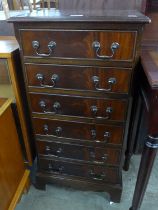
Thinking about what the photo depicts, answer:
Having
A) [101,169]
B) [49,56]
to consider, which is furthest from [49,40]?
[101,169]

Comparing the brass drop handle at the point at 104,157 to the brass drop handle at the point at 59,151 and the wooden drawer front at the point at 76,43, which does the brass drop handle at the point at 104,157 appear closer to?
the brass drop handle at the point at 59,151

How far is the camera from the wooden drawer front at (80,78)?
0.85m

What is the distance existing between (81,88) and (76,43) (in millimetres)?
198

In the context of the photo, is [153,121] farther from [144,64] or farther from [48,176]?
[48,176]

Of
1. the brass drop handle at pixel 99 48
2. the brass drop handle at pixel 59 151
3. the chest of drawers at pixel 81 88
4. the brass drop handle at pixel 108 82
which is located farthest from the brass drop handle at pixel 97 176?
the brass drop handle at pixel 99 48

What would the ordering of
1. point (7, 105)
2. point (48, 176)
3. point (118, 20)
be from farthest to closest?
point (48, 176)
point (7, 105)
point (118, 20)

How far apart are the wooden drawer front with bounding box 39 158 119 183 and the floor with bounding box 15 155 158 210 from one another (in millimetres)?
171

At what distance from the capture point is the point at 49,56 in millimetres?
855

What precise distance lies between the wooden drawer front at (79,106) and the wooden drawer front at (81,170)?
347 mm

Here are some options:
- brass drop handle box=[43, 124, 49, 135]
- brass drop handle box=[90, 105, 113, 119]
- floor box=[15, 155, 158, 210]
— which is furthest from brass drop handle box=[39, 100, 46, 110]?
floor box=[15, 155, 158, 210]

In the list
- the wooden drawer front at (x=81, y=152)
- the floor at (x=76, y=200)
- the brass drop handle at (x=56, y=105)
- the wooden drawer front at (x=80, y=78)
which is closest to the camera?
the wooden drawer front at (x=80, y=78)

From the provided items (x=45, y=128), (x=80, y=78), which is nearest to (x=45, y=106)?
(x=45, y=128)

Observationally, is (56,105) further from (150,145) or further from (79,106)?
(150,145)

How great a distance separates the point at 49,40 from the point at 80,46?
13cm
